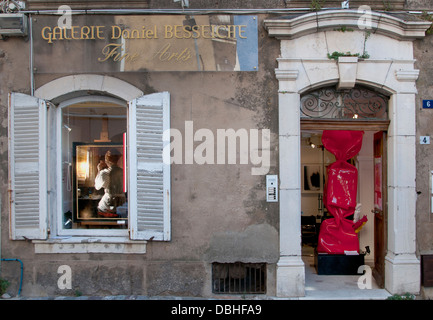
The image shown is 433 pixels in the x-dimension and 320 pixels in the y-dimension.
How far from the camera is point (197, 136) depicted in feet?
18.4

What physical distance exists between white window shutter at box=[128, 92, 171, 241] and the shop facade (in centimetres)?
2

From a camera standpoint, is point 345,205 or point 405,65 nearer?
point 405,65

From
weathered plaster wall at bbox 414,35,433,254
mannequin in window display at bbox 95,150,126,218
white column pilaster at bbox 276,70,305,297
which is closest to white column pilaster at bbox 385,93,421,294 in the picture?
weathered plaster wall at bbox 414,35,433,254

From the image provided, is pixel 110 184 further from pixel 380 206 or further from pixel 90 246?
pixel 380 206

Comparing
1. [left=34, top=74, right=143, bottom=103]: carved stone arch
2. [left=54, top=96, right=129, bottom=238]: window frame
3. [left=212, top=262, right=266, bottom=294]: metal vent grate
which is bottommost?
[left=212, top=262, right=266, bottom=294]: metal vent grate

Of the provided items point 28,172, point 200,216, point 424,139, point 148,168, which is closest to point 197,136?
point 148,168

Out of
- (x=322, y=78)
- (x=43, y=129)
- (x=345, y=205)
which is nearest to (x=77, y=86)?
(x=43, y=129)

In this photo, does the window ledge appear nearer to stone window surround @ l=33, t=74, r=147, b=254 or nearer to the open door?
stone window surround @ l=33, t=74, r=147, b=254

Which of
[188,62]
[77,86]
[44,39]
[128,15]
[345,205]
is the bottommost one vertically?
[345,205]

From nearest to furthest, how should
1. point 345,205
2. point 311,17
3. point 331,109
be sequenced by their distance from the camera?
point 311,17, point 331,109, point 345,205

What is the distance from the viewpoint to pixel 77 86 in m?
5.64

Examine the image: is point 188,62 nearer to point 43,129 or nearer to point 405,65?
point 43,129

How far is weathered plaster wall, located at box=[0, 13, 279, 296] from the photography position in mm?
5555

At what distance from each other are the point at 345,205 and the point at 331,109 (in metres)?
1.83
